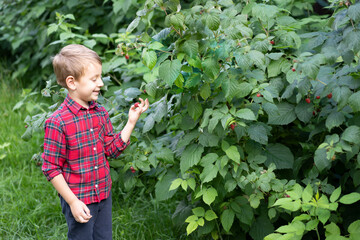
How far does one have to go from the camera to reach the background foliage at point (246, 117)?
236 centimetres

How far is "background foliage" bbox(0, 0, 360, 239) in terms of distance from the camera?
2.36 meters

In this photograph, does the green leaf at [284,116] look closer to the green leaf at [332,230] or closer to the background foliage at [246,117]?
the background foliage at [246,117]

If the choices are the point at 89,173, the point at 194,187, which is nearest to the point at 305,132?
the point at 194,187

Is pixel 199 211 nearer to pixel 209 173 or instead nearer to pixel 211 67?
pixel 209 173

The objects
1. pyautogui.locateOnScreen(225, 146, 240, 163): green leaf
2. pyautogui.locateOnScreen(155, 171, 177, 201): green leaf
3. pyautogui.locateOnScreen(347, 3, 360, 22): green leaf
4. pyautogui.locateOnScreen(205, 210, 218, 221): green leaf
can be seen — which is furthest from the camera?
pyautogui.locateOnScreen(155, 171, 177, 201): green leaf

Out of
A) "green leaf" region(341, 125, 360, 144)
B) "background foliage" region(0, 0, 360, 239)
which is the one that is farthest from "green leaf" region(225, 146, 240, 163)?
"green leaf" region(341, 125, 360, 144)

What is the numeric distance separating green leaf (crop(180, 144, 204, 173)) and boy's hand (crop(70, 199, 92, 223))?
2.02ft

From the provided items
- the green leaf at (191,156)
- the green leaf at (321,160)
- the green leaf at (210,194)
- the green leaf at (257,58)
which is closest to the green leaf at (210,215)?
the green leaf at (210,194)

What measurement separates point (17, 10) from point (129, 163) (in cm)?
367

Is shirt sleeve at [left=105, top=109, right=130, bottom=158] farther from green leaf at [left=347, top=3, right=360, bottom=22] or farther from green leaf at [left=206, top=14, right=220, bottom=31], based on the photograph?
green leaf at [left=347, top=3, right=360, bottom=22]

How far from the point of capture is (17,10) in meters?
5.74

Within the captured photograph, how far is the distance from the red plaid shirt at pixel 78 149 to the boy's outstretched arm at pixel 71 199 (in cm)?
3

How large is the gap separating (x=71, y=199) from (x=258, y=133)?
1019 millimetres

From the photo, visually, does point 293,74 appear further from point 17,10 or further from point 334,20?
point 17,10
